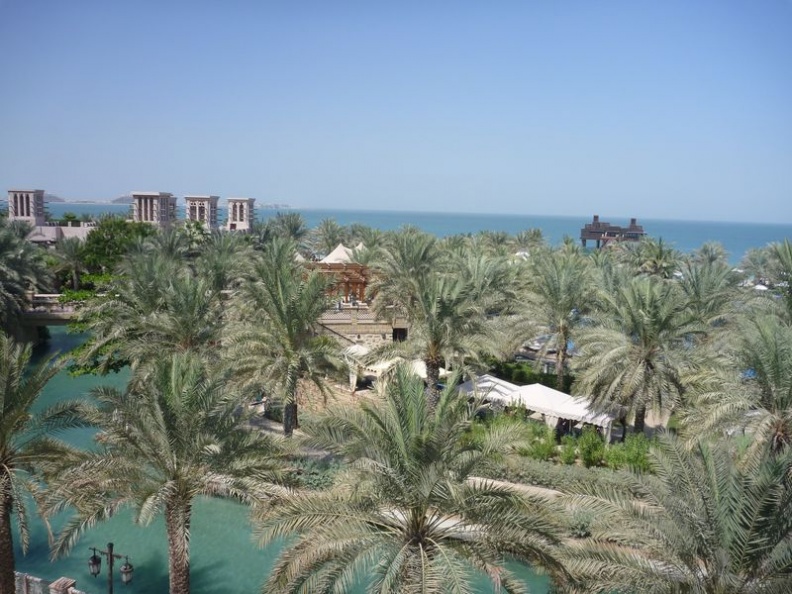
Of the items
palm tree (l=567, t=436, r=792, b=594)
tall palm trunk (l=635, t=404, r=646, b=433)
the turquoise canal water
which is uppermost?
palm tree (l=567, t=436, r=792, b=594)

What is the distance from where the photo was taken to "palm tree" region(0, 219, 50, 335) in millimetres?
24703

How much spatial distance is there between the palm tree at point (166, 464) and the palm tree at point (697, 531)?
16.0 ft

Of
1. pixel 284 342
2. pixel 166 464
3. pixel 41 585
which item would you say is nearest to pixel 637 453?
pixel 284 342

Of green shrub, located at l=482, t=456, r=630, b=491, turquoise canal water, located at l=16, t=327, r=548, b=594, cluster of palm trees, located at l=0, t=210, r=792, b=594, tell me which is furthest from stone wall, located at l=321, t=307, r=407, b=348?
turquoise canal water, located at l=16, t=327, r=548, b=594

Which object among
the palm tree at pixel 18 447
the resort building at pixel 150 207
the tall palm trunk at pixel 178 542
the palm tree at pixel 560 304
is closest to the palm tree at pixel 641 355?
the palm tree at pixel 560 304

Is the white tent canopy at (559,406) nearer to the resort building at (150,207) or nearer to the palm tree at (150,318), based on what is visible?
the palm tree at (150,318)

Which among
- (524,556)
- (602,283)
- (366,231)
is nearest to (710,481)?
(524,556)

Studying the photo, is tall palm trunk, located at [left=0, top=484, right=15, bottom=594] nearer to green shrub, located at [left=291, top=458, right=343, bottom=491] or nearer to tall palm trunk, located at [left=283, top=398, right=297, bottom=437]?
green shrub, located at [left=291, top=458, right=343, bottom=491]

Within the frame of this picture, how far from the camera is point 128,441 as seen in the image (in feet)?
30.8

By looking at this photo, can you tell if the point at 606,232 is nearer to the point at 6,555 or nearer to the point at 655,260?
the point at 655,260

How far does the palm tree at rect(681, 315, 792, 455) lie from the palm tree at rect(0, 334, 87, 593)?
36.8 ft

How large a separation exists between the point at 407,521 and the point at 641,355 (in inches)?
383

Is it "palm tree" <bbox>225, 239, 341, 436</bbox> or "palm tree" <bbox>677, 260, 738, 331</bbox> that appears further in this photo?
"palm tree" <bbox>677, 260, 738, 331</bbox>

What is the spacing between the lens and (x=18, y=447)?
9844 mm
